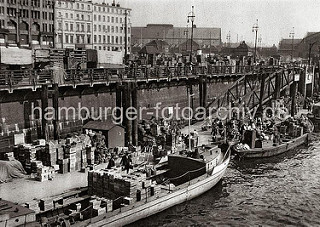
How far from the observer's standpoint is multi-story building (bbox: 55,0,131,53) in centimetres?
9338

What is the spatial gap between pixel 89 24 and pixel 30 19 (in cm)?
2295

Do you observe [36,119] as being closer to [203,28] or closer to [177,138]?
[177,138]

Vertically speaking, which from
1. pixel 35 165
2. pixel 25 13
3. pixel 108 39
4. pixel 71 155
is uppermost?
pixel 25 13

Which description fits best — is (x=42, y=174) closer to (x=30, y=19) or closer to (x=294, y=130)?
(x=294, y=130)

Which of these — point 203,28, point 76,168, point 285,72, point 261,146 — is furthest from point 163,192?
point 203,28

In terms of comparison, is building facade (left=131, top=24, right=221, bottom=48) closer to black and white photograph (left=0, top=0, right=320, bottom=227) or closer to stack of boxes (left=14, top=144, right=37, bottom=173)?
black and white photograph (left=0, top=0, right=320, bottom=227)

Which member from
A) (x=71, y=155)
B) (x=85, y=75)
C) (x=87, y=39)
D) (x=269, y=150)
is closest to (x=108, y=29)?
(x=87, y=39)

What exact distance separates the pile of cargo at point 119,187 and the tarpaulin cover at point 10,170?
5.20 metres

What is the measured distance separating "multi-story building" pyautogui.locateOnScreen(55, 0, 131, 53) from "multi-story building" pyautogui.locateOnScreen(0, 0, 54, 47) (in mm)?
5078

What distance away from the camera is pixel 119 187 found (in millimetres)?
21297

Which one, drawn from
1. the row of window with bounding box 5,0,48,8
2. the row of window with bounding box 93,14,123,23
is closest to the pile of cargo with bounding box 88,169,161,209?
the row of window with bounding box 5,0,48,8

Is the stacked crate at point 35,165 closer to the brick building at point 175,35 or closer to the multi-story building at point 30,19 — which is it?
the multi-story building at point 30,19

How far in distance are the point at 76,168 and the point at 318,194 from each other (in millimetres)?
16534

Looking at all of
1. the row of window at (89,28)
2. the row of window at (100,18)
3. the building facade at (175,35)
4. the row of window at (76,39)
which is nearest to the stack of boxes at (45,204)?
the row of window at (76,39)
